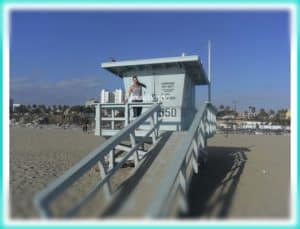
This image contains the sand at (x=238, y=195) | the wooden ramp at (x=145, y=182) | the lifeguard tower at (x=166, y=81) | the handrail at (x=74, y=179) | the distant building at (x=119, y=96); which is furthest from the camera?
the distant building at (x=119, y=96)

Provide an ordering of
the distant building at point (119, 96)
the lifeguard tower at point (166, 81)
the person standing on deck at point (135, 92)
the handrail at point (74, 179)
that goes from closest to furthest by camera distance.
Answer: the handrail at point (74, 179) → the lifeguard tower at point (166, 81) → the person standing on deck at point (135, 92) → the distant building at point (119, 96)

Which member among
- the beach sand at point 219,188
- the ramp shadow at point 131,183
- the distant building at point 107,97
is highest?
the distant building at point 107,97

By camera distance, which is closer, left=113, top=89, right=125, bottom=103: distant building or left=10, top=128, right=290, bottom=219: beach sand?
left=10, top=128, right=290, bottom=219: beach sand

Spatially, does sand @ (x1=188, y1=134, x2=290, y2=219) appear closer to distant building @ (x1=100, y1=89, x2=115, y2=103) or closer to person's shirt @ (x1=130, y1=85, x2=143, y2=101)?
person's shirt @ (x1=130, y1=85, x2=143, y2=101)

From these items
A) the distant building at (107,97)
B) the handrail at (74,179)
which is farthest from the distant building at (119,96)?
the handrail at (74,179)

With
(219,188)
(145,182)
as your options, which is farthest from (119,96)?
(145,182)

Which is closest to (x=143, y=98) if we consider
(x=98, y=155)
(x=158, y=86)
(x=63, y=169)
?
(x=158, y=86)

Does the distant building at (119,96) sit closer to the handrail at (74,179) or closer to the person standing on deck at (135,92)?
the person standing on deck at (135,92)

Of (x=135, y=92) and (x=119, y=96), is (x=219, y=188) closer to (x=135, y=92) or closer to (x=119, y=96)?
(x=135, y=92)

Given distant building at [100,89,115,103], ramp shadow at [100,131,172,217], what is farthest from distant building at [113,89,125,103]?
ramp shadow at [100,131,172,217]

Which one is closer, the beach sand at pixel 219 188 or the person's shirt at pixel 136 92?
the beach sand at pixel 219 188

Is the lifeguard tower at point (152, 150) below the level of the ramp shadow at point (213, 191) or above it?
above

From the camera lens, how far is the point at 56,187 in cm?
375

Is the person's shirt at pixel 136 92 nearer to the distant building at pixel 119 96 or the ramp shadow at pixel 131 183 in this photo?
the distant building at pixel 119 96
